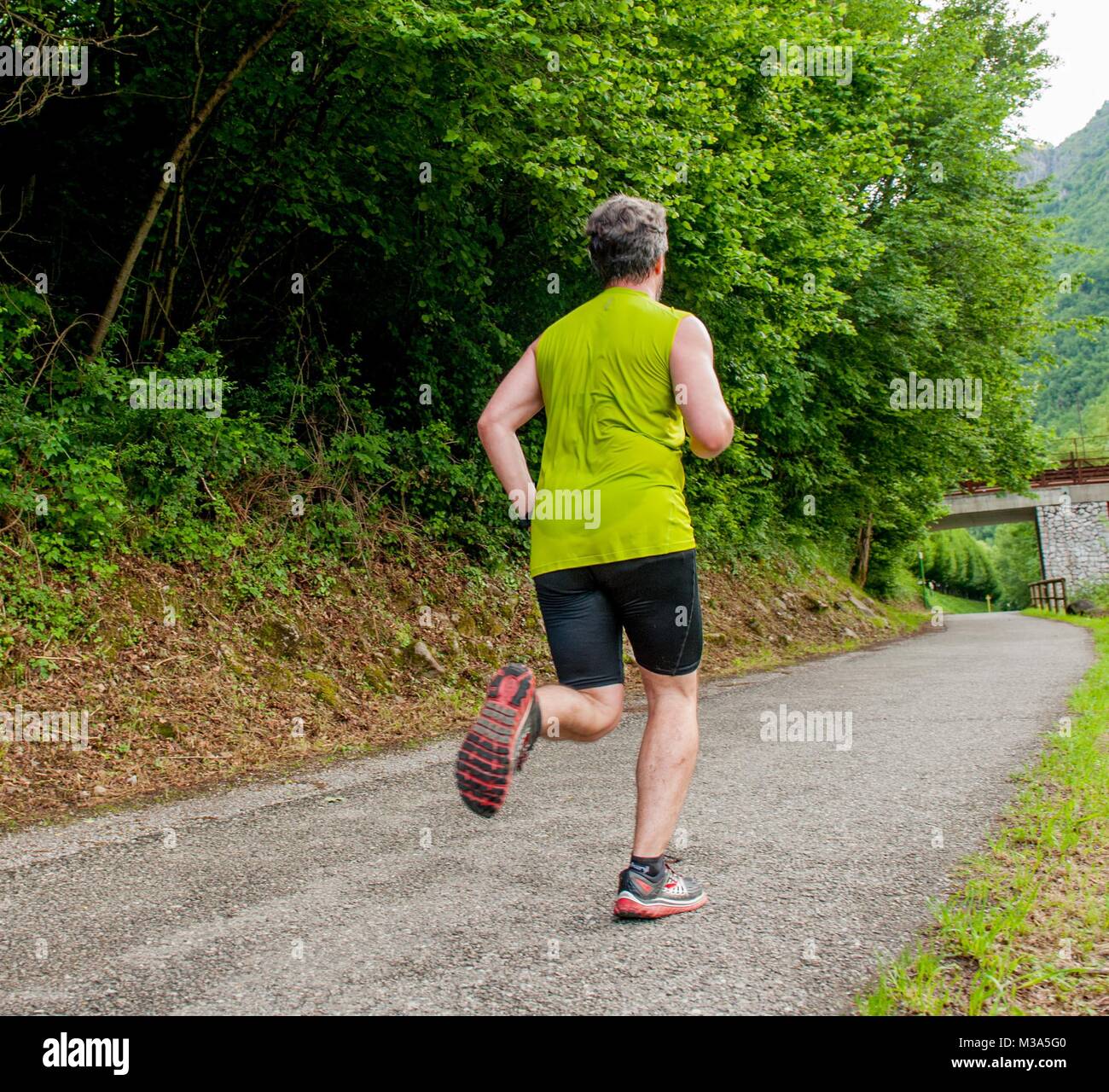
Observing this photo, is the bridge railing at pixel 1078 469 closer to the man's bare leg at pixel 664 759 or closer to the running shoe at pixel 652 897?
the man's bare leg at pixel 664 759

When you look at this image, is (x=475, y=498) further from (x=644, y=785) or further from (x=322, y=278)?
(x=644, y=785)

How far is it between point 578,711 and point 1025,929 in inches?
58.2

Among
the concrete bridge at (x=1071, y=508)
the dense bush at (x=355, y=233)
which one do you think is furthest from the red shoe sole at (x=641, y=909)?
the concrete bridge at (x=1071, y=508)

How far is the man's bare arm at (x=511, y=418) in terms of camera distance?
322cm

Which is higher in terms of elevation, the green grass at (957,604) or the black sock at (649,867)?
the black sock at (649,867)

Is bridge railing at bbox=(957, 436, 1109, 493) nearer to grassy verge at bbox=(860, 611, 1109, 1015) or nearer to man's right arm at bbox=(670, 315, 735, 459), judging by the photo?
grassy verge at bbox=(860, 611, 1109, 1015)

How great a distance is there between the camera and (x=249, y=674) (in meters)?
6.66

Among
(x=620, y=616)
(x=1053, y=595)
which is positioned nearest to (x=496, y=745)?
(x=620, y=616)

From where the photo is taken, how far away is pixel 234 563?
24.2 ft

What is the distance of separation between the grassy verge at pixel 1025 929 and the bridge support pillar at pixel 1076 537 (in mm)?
43850

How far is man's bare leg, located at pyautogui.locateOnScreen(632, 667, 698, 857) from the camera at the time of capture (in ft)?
9.99

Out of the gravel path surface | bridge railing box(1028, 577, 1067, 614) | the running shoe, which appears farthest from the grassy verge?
bridge railing box(1028, 577, 1067, 614)

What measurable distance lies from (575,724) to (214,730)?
3.74 m
